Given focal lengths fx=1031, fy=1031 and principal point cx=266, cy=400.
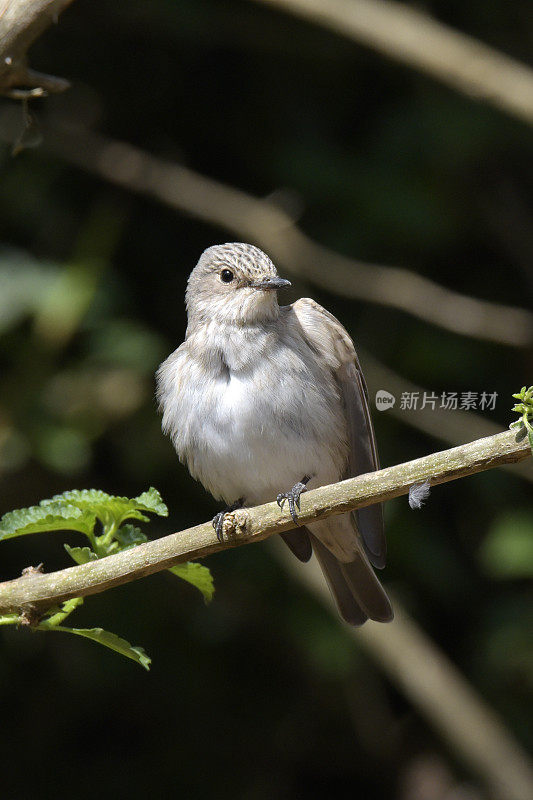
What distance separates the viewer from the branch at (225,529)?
1.98m

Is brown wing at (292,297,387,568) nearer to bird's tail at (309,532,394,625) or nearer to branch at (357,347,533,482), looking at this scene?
bird's tail at (309,532,394,625)

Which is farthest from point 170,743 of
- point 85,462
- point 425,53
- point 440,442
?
point 425,53

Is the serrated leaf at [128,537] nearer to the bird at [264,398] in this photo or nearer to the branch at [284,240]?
the bird at [264,398]

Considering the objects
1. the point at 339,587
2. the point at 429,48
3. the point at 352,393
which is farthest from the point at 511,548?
the point at 429,48

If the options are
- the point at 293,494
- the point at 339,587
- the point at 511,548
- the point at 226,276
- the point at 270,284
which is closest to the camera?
the point at 293,494

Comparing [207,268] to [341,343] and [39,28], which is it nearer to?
[341,343]

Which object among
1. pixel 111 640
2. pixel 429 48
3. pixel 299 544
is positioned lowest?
Answer: pixel 111 640

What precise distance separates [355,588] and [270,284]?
130 cm

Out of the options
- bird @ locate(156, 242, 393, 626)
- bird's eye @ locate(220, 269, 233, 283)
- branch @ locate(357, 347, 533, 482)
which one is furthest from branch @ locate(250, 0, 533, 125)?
bird's eye @ locate(220, 269, 233, 283)

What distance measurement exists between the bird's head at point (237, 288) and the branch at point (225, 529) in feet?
4.34

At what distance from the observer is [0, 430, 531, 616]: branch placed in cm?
198

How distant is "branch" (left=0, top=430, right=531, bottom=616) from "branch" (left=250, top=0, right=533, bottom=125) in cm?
315

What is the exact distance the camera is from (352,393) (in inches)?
153

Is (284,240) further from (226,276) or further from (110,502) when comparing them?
(110,502)
